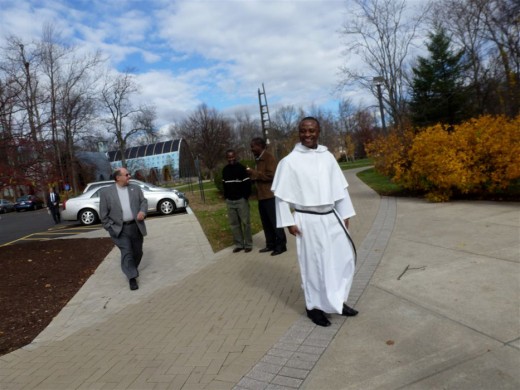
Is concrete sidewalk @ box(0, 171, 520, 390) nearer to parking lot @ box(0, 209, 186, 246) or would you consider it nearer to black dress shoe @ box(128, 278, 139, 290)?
black dress shoe @ box(128, 278, 139, 290)

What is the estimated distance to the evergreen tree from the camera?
92.3 feet

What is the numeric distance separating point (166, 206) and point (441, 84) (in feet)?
74.8

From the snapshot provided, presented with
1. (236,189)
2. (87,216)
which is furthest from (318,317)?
(87,216)

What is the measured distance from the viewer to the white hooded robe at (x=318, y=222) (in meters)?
3.61

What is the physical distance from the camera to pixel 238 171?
7.14 m

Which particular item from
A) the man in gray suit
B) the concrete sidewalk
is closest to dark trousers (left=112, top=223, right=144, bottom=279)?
the man in gray suit

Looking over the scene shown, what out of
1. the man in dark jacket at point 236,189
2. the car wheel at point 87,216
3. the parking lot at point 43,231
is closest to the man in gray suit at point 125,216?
the man in dark jacket at point 236,189

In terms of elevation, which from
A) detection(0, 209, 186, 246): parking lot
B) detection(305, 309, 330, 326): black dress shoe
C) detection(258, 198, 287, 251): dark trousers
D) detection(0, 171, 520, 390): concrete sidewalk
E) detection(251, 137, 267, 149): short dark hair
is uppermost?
detection(251, 137, 267, 149): short dark hair

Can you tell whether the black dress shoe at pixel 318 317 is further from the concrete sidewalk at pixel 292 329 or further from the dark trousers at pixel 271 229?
the dark trousers at pixel 271 229

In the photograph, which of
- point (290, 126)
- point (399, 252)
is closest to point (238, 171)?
point (399, 252)

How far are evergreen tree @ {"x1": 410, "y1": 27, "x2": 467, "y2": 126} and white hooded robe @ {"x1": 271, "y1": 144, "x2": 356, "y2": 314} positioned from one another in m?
27.6

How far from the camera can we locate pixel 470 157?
31.6 ft

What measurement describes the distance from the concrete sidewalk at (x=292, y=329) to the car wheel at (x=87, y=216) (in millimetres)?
9647

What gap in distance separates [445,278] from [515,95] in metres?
19.6
